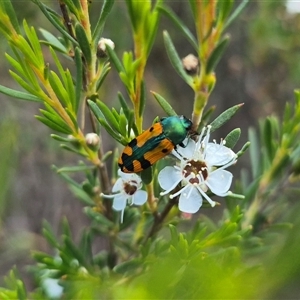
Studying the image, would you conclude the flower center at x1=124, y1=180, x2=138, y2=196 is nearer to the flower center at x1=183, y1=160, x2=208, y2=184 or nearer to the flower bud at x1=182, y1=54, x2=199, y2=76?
the flower center at x1=183, y1=160, x2=208, y2=184

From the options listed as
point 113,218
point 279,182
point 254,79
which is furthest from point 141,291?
point 254,79

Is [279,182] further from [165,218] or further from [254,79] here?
[254,79]

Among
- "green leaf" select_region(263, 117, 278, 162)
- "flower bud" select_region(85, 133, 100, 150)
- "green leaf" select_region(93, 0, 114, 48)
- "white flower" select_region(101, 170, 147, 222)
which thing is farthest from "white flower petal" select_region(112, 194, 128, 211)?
"green leaf" select_region(263, 117, 278, 162)

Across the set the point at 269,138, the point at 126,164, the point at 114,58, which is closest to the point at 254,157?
the point at 269,138

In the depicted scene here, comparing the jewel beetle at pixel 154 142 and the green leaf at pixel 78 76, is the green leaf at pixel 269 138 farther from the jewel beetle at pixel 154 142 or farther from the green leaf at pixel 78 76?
the green leaf at pixel 78 76

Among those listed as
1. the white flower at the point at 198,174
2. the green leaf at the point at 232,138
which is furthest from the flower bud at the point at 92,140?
the green leaf at the point at 232,138

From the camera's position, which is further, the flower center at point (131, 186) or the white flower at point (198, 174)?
the flower center at point (131, 186)

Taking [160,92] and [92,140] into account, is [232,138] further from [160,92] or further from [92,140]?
[160,92]
